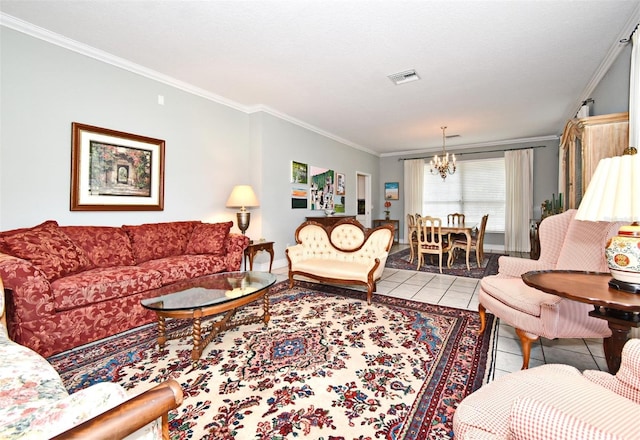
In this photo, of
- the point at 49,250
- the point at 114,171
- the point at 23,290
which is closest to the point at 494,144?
the point at 114,171

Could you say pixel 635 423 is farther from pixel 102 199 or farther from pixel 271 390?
pixel 102 199

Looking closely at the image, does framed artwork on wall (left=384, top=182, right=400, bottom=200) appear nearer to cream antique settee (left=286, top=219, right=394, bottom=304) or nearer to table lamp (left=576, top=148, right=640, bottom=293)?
cream antique settee (left=286, top=219, right=394, bottom=304)

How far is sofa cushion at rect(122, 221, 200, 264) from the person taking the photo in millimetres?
3252

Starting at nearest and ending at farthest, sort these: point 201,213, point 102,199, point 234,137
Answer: point 102,199 → point 201,213 → point 234,137

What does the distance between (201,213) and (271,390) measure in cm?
314

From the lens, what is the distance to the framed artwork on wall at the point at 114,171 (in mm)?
3031

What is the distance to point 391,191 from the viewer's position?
29.2ft

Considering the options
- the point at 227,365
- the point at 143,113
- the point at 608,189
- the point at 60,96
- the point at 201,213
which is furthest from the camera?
the point at 201,213

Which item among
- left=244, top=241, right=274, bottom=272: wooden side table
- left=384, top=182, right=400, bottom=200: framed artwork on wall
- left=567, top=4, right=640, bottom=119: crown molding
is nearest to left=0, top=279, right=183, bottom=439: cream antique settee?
left=244, top=241, right=274, bottom=272: wooden side table

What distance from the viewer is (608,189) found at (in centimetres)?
144

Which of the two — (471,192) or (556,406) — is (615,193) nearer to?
(556,406)

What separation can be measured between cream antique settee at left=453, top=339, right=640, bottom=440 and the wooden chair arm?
2.80 ft

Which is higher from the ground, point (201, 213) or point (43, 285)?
point (201, 213)

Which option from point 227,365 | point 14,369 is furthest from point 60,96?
point 227,365
